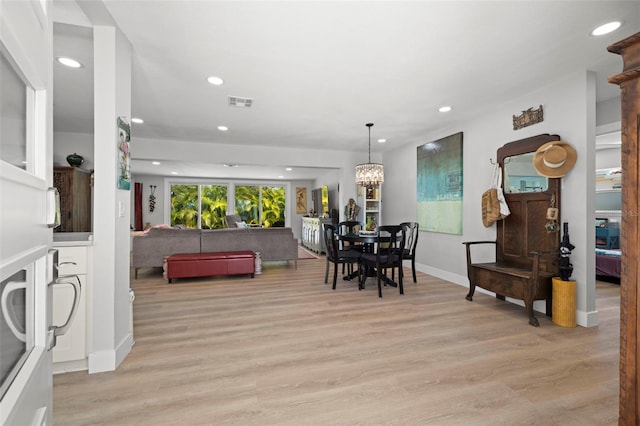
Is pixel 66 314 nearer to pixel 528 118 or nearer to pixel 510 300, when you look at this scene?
pixel 510 300

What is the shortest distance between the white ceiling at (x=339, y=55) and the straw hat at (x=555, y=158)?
27.5 inches

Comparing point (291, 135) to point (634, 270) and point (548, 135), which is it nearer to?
point (548, 135)

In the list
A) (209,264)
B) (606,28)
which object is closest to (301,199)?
(209,264)

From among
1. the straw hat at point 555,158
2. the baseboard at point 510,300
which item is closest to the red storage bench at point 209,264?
the baseboard at point 510,300

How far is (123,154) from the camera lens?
2258 mm

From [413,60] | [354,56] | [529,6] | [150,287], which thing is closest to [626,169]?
[529,6]

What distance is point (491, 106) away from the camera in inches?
149

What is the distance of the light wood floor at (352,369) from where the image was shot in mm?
1681

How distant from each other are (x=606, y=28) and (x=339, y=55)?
1.96 m

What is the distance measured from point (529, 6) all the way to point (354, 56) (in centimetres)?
124

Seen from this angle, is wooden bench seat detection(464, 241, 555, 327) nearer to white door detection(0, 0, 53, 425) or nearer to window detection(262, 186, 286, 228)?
white door detection(0, 0, 53, 425)

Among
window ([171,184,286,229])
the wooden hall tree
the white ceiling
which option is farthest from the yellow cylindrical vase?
window ([171,184,286,229])

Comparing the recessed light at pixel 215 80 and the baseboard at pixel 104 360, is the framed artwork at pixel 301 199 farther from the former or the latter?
the baseboard at pixel 104 360

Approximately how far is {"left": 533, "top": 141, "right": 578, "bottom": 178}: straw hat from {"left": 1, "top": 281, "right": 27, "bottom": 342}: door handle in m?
3.86
